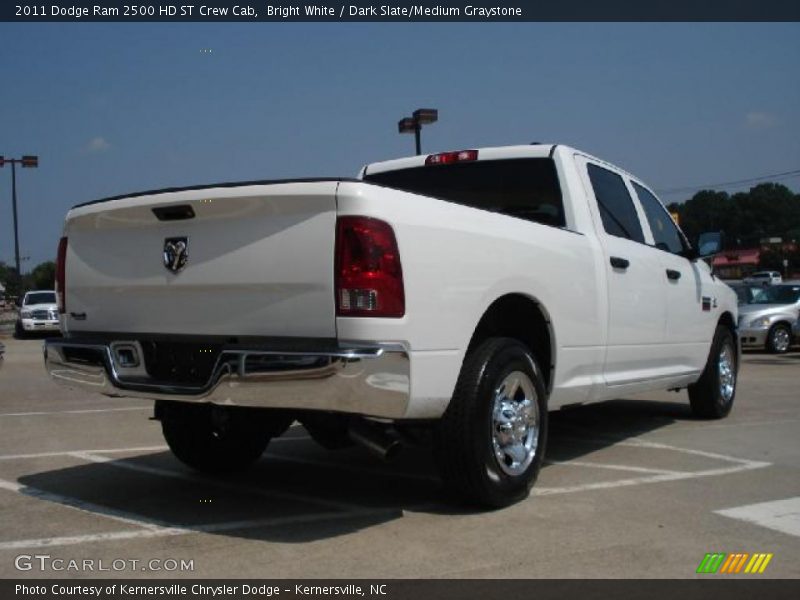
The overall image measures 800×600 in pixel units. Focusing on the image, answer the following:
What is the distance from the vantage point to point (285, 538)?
3.89 metres

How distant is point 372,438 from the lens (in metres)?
3.95

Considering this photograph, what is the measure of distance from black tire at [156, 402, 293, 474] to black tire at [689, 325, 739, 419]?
3.99 metres

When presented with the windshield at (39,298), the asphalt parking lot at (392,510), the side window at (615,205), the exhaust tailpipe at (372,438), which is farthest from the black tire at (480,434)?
the windshield at (39,298)

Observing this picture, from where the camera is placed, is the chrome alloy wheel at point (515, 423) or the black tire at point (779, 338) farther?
the black tire at point (779, 338)

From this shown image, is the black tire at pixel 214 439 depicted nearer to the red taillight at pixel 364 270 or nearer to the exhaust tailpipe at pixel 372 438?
the exhaust tailpipe at pixel 372 438

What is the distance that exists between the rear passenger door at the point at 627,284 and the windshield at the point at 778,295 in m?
12.9

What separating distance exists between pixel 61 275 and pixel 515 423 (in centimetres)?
261

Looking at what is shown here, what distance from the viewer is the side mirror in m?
7.11

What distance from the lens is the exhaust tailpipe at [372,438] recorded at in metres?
3.93

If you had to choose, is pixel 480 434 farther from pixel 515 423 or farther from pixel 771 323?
pixel 771 323

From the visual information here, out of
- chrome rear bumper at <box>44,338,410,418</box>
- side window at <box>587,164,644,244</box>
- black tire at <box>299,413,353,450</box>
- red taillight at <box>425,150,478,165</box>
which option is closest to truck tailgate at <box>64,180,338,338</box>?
chrome rear bumper at <box>44,338,410,418</box>

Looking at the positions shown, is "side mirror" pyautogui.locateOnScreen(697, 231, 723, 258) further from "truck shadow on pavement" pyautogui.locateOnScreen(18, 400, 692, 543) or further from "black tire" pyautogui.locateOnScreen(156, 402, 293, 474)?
"black tire" pyautogui.locateOnScreen(156, 402, 293, 474)

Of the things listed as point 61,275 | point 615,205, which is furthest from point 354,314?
point 615,205
